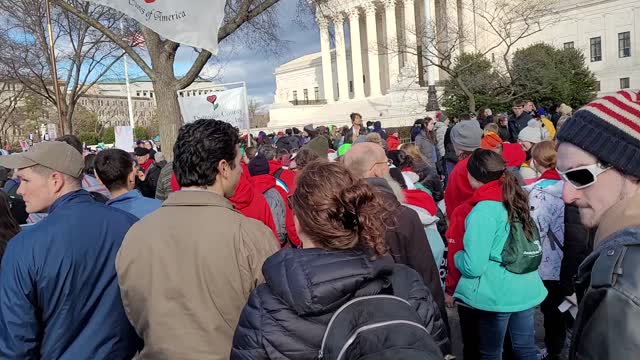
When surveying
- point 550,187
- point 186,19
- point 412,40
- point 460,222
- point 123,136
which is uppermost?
point 412,40

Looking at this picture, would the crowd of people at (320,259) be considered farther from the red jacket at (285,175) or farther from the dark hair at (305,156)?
the red jacket at (285,175)

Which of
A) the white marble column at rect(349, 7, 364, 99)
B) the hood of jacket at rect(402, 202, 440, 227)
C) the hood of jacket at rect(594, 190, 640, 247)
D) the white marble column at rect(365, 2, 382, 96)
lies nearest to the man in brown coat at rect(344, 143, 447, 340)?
the hood of jacket at rect(402, 202, 440, 227)

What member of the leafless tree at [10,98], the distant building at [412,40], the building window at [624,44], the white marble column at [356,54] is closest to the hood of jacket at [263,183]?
the leafless tree at [10,98]

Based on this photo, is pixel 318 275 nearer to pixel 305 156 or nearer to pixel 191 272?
pixel 191 272

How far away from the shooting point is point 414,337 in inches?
61.4

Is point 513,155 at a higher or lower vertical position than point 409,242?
higher

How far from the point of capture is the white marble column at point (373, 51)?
2227 inches

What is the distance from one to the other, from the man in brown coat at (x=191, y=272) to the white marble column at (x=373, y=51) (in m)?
54.6

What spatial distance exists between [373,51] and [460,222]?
182 feet

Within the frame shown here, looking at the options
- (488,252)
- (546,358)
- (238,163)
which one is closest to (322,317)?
(238,163)

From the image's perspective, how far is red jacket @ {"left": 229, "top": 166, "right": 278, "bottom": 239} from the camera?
12.7 ft

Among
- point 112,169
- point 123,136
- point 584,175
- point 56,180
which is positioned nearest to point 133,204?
point 112,169

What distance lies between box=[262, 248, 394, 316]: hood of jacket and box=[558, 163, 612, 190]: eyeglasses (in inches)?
26.7

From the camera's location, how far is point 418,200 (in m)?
4.11
